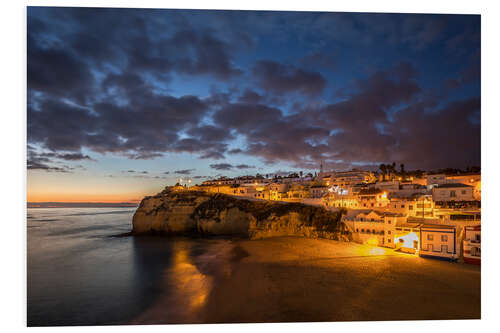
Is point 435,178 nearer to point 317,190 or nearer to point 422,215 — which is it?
point 422,215

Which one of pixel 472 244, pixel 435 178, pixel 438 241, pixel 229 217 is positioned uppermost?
pixel 435 178

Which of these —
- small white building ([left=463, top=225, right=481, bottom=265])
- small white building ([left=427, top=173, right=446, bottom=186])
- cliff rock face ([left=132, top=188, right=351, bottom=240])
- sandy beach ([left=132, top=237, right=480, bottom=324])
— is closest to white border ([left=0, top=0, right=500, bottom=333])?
sandy beach ([left=132, top=237, right=480, bottom=324])

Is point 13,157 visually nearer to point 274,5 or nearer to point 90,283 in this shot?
point 90,283

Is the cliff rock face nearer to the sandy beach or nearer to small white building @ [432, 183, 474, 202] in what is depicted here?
the sandy beach

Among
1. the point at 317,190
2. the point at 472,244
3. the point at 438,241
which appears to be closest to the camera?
the point at 472,244

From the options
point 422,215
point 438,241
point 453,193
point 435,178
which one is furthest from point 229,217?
point 435,178

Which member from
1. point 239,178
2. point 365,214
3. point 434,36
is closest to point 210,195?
point 365,214

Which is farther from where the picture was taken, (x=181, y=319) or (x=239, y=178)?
(x=239, y=178)

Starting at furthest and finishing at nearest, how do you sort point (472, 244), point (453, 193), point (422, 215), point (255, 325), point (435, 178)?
point (435, 178) < point (453, 193) < point (422, 215) < point (472, 244) < point (255, 325)
